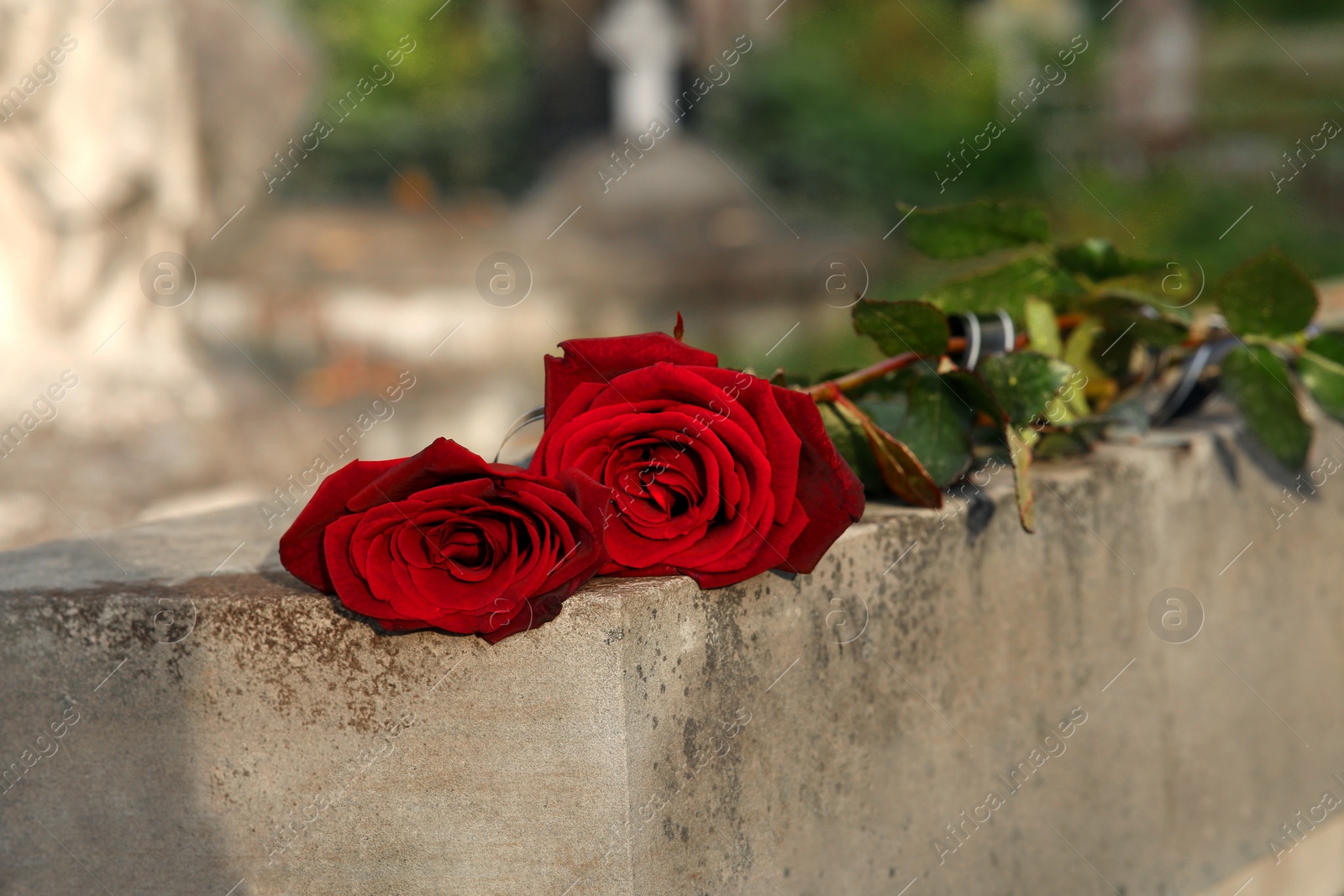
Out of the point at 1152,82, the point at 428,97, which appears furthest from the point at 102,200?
the point at 428,97

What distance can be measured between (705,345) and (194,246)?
3562mm

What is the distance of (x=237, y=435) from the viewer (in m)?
3.91

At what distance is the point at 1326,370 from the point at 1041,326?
43 cm

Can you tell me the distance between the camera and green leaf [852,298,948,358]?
51.9 inches

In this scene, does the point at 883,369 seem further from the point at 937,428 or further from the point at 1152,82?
the point at 1152,82

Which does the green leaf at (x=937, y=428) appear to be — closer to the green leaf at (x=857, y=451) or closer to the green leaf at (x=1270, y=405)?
the green leaf at (x=857, y=451)

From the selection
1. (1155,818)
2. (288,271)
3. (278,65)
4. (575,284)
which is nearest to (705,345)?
(575,284)

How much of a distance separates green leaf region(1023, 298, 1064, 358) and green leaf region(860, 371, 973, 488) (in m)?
0.24

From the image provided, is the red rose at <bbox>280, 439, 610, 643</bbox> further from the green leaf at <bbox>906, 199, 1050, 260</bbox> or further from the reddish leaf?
the green leaf at <bbox>906, 199, 1050, 260</bbox>

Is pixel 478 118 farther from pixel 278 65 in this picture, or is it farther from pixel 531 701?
pixel 531 701

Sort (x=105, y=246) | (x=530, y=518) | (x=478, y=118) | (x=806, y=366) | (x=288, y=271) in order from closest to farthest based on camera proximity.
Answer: (x=530, y=518), (x=105, y=246), (x=806, y=366), (x=288, y=271), (x=478, y=118)

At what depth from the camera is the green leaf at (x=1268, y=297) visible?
59.9 inches

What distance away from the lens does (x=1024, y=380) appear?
1334 mm

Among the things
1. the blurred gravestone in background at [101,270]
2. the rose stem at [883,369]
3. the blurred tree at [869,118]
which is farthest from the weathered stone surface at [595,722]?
the blurred tree at [869,118]
